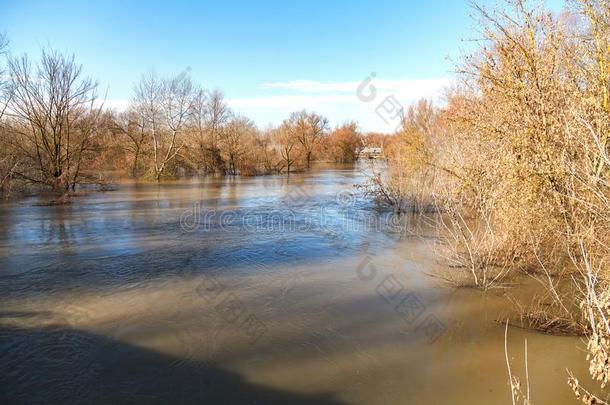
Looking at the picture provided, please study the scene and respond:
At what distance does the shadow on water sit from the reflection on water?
2cm

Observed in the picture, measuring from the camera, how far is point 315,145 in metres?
51.3

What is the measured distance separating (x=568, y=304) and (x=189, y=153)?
1152 inches

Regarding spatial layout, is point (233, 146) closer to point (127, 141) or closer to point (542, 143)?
point (127, 141)

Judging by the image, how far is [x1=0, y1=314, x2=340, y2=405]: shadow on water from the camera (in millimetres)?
4375

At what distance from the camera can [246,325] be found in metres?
6.13

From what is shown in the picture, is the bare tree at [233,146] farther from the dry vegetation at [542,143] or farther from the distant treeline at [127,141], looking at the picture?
the dry vegetation at [542,143]

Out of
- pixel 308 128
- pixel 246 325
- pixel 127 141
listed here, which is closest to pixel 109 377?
pixel 246 325

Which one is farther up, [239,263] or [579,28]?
[579,28]

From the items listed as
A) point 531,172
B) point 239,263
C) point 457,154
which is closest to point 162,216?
point 239,263

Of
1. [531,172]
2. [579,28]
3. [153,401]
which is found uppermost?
[579,28]

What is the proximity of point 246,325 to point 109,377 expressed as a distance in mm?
2032

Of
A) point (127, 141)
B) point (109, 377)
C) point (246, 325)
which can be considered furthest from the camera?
point (127, 141)

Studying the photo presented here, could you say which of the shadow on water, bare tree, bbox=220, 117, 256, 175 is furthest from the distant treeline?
the shadow on water

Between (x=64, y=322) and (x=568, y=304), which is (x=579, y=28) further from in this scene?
(x=64, y=322)
